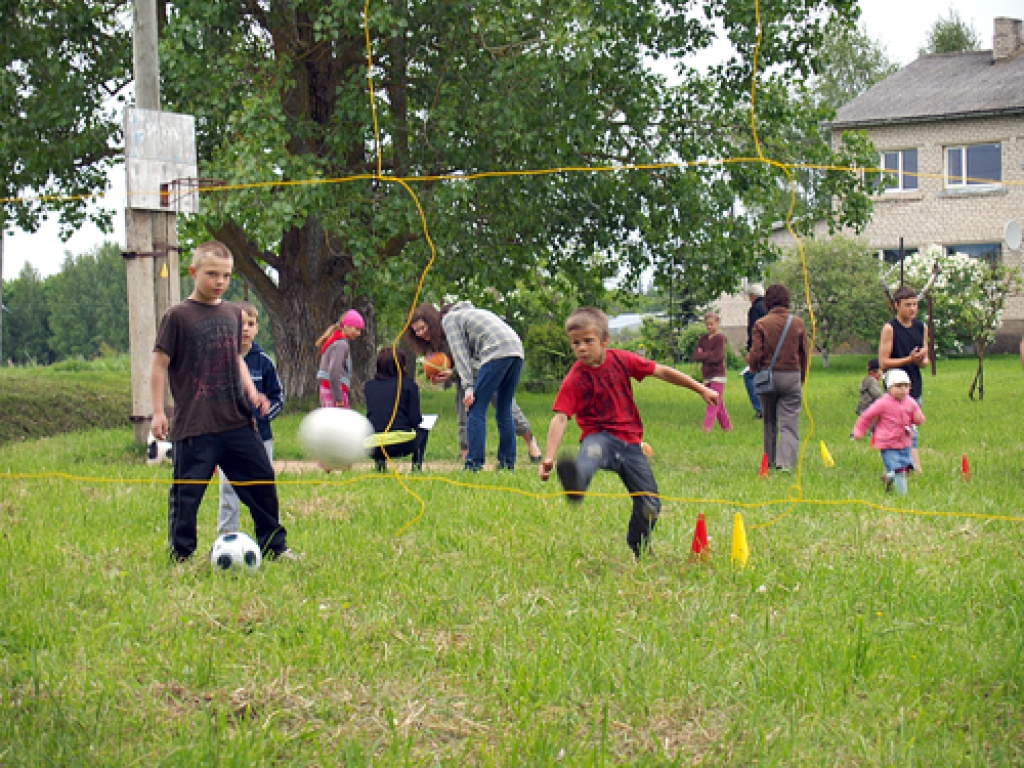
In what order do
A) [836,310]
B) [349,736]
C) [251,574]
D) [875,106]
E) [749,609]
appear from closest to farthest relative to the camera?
1. [349,736]
2. [749,609]
3. [251,574]
4. [875,106]
5. [836,310]

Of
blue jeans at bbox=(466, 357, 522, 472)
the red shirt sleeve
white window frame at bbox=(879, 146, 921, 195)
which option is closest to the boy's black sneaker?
the red shirt sleeve

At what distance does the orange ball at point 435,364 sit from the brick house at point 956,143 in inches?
159

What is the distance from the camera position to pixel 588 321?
5418 mm

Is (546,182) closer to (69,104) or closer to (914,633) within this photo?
(69,104)

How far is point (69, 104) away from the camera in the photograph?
14617mm

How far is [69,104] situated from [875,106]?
1204cm

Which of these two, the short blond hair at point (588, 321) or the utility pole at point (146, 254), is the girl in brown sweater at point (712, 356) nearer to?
the utility pole at point (146, 254)

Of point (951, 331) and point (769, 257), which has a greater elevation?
point (769, 257)

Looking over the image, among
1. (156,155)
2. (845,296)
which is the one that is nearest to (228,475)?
(156,155)

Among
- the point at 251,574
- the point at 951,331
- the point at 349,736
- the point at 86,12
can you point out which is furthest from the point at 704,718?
the point at 951,331

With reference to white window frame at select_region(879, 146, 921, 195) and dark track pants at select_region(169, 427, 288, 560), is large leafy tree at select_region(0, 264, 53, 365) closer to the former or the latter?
white window frame at select_region(879, 146, 921, 195)

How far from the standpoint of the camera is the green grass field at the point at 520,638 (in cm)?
346

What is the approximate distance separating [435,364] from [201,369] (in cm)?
354

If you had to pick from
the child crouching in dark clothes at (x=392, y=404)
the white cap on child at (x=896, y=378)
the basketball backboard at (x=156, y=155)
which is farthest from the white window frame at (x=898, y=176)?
the basketball backboard at (x=156, y=155)
